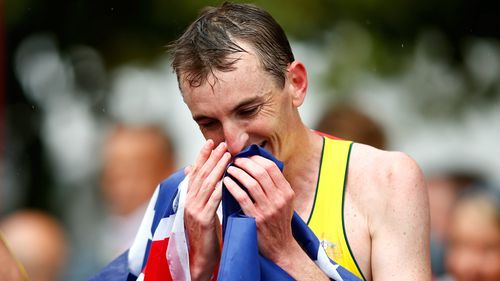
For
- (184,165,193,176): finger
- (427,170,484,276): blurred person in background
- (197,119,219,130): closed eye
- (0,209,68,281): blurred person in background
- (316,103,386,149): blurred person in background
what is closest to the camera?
(197,119,219,130): closed eye

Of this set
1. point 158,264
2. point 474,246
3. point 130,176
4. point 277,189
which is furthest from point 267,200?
point 130,176

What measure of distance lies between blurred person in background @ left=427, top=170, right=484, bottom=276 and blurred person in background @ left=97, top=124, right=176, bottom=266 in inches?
54.0

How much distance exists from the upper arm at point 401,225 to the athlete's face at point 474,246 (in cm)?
147

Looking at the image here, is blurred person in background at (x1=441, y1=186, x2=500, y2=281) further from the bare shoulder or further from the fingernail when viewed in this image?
the fingernail

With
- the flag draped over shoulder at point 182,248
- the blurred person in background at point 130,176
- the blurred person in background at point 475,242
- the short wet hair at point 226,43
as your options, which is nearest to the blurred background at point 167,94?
the blurred person in background at point 130,176

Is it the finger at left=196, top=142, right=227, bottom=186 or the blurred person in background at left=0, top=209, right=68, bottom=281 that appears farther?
the blurred person in background at left=0, top=209, right=68, bottom=281

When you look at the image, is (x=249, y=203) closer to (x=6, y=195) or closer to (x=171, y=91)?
(x=171, y=91)

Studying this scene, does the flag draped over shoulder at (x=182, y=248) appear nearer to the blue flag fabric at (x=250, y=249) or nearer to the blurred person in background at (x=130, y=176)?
the blue flag fabric at (x=250, y=249)

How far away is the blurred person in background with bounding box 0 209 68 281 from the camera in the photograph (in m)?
5.41

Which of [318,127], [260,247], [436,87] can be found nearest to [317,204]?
[260,247]

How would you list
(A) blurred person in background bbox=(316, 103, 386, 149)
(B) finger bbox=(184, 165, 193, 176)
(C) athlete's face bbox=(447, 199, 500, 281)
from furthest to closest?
(A) blurred person in background bbox=(316, 103, 386, 149), (C) athlete's face bbox=(447, 199, 500, 281), (B) finger bbox=(184, 165, 193, 176)

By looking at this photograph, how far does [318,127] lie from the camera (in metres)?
5.41

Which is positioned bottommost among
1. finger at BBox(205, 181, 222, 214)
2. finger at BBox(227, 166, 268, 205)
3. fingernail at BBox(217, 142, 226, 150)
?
finger at BBox(205, 181, 222, 214)

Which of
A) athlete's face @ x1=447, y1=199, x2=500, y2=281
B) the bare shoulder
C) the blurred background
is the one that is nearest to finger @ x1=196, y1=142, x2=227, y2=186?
the bare shoulder
